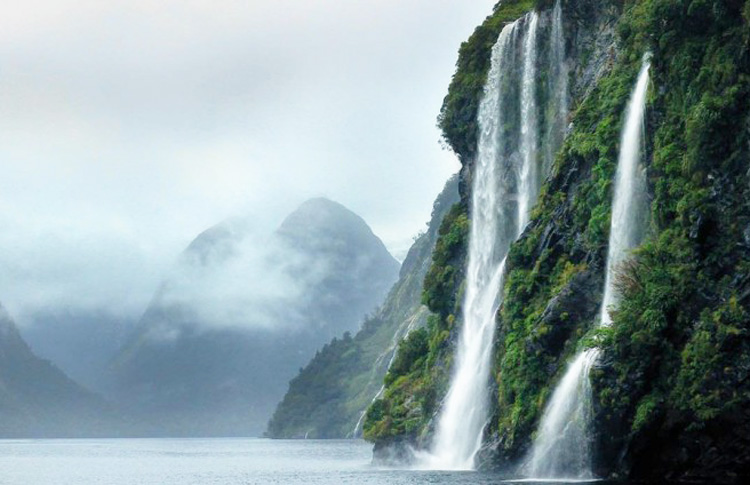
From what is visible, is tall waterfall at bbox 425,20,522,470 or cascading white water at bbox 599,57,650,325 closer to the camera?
cascading white water at bbox 599,57,650,325

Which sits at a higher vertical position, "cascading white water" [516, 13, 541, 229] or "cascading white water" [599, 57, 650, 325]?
"cascading white water" [516, 13, 541, 229]

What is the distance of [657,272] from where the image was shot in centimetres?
4778

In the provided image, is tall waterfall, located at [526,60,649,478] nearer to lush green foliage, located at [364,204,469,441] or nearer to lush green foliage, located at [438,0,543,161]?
lush green foliage, located at [364,204,469,441]

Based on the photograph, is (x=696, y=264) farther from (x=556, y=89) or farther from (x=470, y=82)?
(x=470, y=82)

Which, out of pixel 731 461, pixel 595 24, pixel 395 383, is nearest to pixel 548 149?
pixel 595 24

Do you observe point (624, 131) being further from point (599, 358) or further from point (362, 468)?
point (362, 468)

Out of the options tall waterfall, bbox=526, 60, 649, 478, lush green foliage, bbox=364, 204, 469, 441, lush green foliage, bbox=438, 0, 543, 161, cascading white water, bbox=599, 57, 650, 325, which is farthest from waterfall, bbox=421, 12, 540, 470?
cascading white water, bbox=599, 57, 650, 325

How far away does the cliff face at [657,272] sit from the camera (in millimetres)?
45062

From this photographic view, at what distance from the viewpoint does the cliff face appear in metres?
45.1

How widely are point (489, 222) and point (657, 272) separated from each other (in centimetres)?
2939

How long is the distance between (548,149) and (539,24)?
8089mm

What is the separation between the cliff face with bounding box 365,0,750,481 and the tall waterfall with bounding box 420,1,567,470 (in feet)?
13.6

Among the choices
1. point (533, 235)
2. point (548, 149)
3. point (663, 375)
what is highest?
point (548, 149)

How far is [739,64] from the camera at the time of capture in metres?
46.5
